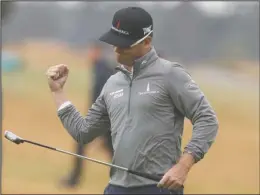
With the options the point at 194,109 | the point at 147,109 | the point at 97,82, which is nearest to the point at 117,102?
the point at 147,109

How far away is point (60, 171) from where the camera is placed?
13008 mm

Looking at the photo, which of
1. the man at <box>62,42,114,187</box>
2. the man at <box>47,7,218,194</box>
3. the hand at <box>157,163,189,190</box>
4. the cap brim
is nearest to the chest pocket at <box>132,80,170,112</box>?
the man at <box>47,7,218,194</box>

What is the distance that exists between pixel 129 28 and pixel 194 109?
0.60m

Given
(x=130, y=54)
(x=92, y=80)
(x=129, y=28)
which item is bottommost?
(x=92, y=80)

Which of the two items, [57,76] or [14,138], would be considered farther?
[57,76]

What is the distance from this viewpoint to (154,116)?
505cm

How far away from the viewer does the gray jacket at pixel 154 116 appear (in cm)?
496

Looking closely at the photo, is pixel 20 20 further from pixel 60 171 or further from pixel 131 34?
pixel 131 34

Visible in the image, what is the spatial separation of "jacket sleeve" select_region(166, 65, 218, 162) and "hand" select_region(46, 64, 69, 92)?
28.7 inches

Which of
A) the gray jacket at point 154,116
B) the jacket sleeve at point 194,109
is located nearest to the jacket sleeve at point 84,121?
the gray jacket at point 154,116

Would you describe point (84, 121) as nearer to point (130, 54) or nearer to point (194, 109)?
point (130, 54)

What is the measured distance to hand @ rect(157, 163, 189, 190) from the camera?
4781 millimetres

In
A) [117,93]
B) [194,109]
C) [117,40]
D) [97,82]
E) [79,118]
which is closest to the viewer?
[194,109]

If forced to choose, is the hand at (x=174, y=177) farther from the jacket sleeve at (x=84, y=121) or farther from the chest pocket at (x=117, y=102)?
the jacket sleeve at (x=84, y=121)
